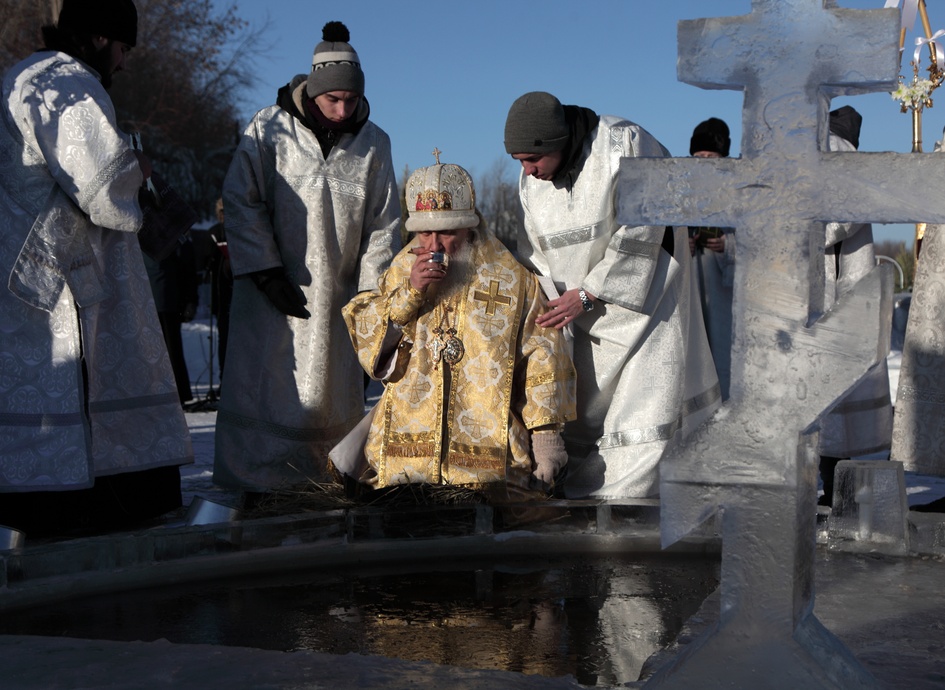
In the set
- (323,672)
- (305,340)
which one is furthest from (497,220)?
(323,672)

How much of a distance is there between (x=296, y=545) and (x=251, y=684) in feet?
5.94

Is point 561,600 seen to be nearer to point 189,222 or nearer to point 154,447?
point 154,447

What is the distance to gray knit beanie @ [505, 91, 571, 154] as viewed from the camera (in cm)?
500

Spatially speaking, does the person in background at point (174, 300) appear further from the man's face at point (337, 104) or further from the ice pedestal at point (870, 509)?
the ice pedestal at point (870, 509)

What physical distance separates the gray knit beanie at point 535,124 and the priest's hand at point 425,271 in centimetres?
60

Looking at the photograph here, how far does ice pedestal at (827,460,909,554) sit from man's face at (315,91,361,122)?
2.79 metres

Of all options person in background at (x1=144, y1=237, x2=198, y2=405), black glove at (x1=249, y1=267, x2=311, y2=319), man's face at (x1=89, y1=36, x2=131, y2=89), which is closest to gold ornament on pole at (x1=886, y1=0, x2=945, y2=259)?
black glove at (x1=249, y1=267, x2=311, y2=319)

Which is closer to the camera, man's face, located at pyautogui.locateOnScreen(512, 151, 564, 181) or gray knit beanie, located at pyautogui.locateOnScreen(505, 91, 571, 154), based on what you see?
gray knit beanie, located at pyautogui.locateOnScreen(505, 91, 571, 154)

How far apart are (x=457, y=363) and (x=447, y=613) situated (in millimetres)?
1368

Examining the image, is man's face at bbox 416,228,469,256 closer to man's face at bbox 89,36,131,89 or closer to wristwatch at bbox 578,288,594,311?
wristwatch at bbox 578,288,594,311

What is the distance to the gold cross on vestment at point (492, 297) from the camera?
16.3 feet

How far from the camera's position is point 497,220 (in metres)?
34.5

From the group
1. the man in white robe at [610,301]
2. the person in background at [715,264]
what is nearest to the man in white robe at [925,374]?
the man in white robe at [610,301]

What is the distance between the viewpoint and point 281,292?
5742 millimetres
